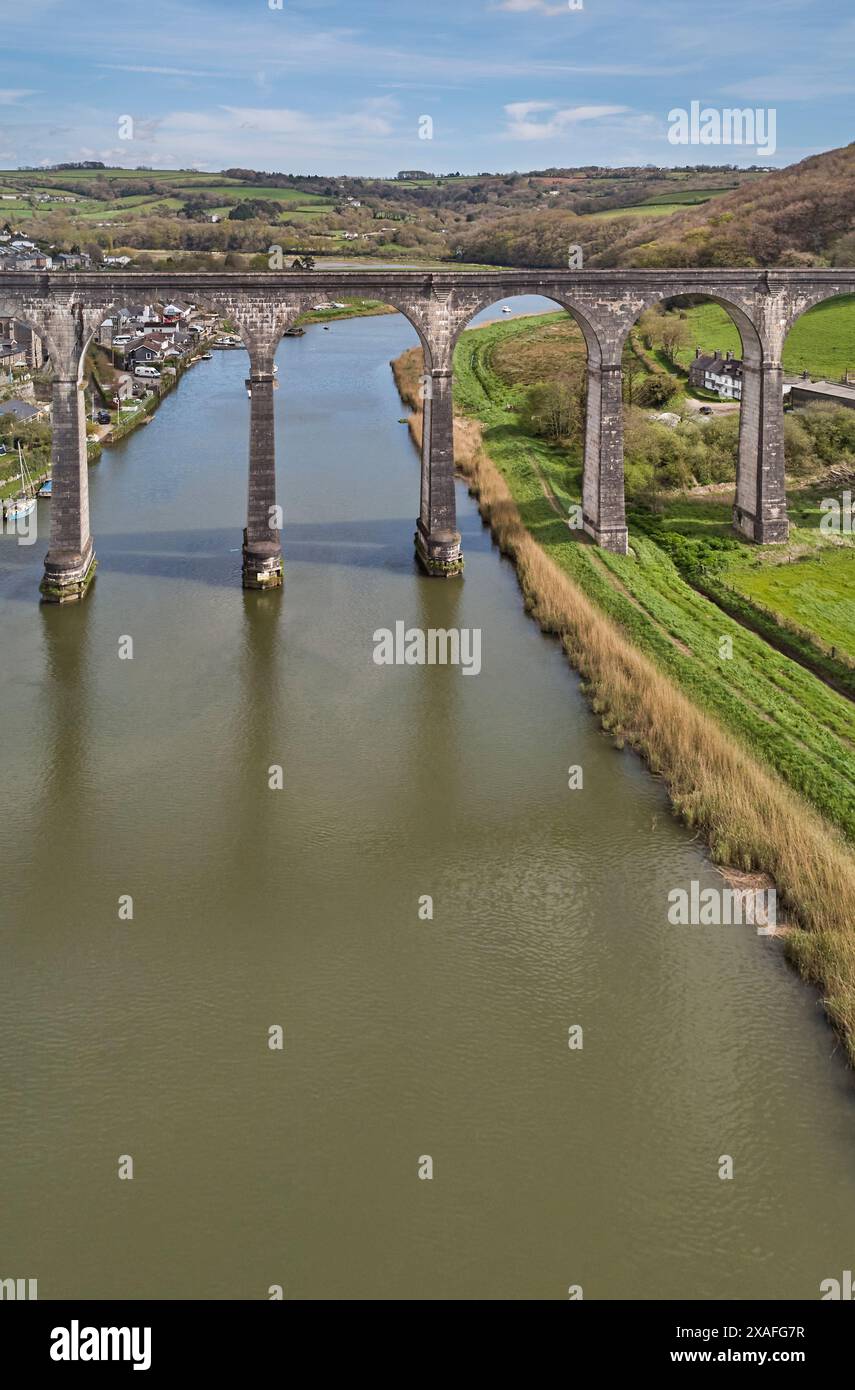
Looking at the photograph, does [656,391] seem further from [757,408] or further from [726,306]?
[757,408]

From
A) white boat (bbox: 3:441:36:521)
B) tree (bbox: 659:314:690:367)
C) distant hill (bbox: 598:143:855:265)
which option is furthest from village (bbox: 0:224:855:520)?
distant hill (bbox: 598:143:855:265)

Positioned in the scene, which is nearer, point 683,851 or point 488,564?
point 683,851

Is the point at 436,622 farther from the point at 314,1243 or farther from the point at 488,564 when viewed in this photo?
the point at 314,1243

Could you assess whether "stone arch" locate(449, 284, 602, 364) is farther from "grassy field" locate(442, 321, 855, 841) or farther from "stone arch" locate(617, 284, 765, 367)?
"grassy field" locate(442, 321, 855, 841)

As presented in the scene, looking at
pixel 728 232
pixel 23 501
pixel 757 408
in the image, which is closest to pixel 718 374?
pixel 728 232

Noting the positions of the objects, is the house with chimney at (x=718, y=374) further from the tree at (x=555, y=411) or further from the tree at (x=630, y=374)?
the tree at (x=555, y=411)

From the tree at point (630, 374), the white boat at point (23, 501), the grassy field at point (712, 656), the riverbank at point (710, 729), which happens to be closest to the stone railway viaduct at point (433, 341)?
the grassy field at point (712, 656)
